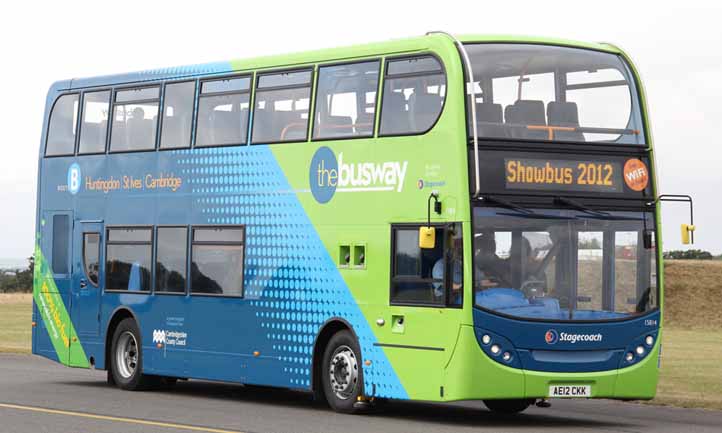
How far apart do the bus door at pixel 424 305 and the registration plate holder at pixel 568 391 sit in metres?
1.23

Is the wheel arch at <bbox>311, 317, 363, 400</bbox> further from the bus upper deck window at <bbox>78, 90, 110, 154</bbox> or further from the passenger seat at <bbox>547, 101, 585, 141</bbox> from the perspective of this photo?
the bus upper deck window at <bbox>78, 90, 110, 154</bbox>

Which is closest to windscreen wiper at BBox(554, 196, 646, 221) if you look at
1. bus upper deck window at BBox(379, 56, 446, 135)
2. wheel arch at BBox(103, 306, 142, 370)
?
bus upper deck window at BBox(379, 56, 446, 135)

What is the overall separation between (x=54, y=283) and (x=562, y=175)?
10258mm

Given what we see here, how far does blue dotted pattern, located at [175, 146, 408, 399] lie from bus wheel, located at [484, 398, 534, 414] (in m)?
1.69

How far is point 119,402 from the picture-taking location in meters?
20.0

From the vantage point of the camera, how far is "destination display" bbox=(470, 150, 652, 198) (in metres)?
16.8

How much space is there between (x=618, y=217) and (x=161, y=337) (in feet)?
25.1

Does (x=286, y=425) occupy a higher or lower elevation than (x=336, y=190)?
lower

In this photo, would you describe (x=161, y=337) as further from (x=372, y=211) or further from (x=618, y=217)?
(x=618, y=217)

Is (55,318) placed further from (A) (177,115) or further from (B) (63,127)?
(A) (177,115)

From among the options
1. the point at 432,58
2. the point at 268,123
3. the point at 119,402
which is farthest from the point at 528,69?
the point at 119,402

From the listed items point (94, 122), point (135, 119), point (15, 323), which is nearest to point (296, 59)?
point (135, 119)

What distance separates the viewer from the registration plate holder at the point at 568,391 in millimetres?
16828

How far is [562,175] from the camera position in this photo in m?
17.1
